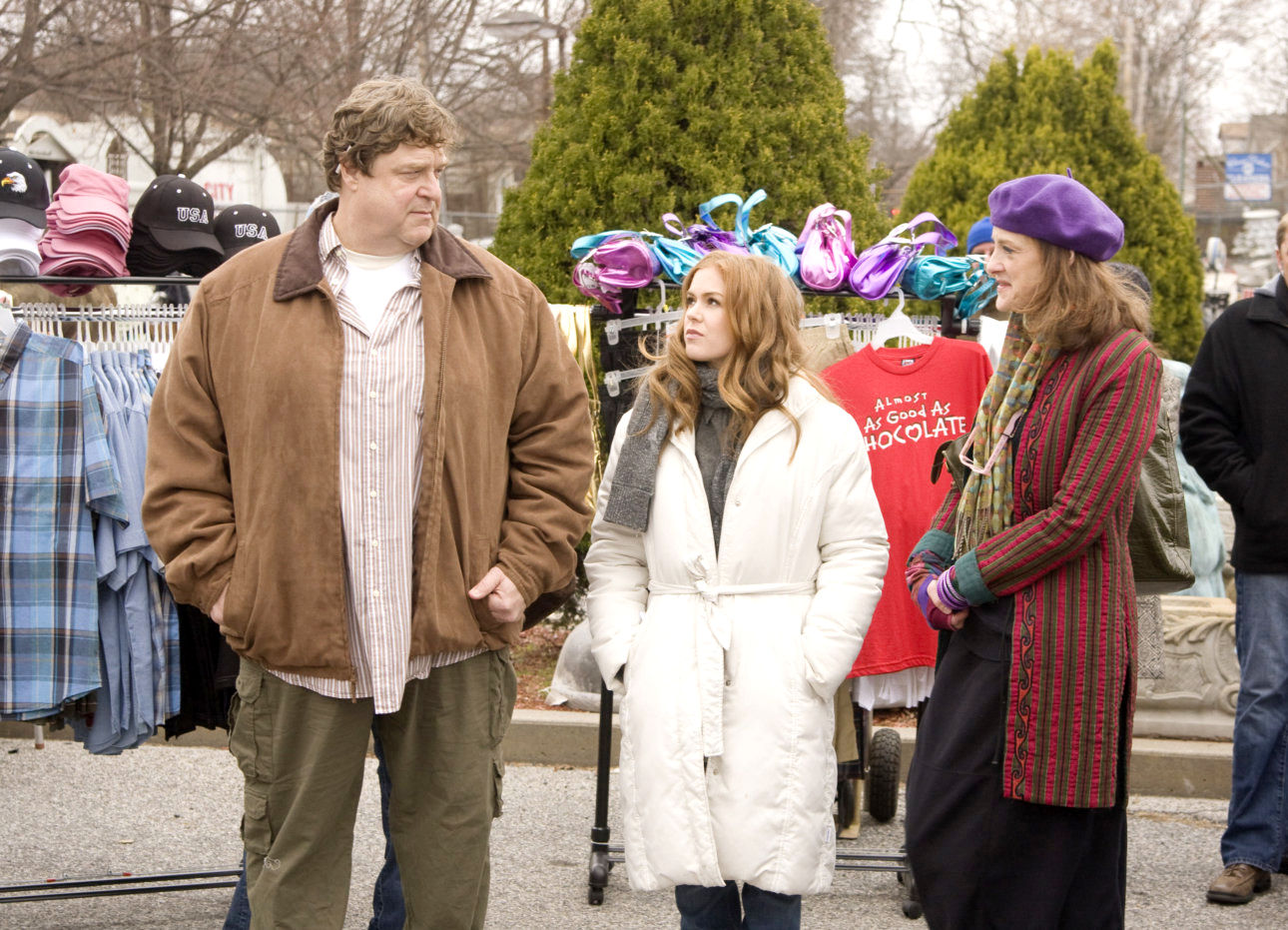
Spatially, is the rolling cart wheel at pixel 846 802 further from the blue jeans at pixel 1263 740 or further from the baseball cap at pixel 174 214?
the baseball cap at pixel 174 214

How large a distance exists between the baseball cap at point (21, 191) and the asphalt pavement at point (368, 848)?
1942mm

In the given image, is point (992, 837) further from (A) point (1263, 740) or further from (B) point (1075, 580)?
(A) point (1263, 740)

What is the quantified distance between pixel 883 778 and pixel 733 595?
6.32 ft

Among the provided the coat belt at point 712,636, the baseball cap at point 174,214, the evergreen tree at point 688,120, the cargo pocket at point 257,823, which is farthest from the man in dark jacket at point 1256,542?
the baseball cap at point 174,214

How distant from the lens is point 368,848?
4930mm

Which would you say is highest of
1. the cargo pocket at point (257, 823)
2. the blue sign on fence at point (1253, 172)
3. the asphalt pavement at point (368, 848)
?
the blue sign on fence at point (1253, 172)

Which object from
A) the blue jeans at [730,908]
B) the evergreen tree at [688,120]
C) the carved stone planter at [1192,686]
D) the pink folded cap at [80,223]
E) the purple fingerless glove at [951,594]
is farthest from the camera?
the evergreen tree at [688,120]

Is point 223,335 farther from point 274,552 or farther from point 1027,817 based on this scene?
point 1027,817

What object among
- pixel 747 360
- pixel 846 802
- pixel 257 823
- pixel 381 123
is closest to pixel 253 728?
pixel 257 823

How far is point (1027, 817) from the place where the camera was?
315cm

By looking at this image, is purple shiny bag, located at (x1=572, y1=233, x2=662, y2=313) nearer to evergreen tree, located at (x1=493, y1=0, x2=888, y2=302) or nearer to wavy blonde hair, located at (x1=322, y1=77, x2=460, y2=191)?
wavy blonde hair, located at (x1=322, y1=77, x2=460, y2=191)

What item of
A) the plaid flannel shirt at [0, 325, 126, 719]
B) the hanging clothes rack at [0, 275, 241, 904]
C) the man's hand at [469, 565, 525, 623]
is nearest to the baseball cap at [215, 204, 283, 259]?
the hanging clothes rack at [0, 275, 241, 904]

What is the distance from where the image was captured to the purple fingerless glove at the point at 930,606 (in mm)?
3279

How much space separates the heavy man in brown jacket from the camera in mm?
2988
